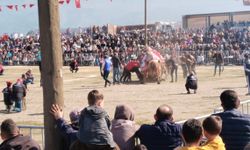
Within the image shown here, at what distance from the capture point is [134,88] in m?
27.5

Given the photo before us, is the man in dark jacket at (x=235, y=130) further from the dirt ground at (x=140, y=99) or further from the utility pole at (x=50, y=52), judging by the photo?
the dirt ground at (x=140, y=99)

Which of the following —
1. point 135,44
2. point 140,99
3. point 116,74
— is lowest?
point 140,99

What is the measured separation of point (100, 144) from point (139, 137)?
32.2 inches

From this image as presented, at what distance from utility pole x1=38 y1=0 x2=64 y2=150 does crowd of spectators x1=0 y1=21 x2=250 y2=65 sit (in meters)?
37.6

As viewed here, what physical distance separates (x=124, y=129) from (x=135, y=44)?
44.5 meters

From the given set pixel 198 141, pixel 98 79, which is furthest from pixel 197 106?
pixel 98 79

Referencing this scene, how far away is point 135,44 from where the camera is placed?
5159 cm

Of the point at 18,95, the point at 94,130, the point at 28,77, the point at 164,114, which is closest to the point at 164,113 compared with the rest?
the point at 164,114

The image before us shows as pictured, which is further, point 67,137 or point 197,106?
point 197,106

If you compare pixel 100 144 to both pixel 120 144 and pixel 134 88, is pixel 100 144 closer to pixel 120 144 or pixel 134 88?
pixel 120 144

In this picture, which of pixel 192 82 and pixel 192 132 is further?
pixel 192 82

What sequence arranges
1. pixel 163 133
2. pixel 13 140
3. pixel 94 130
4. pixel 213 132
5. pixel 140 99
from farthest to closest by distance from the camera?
pixel 140 99, pixel 163 133, pixel 94 130, pixel 13 140, pixel 213 132

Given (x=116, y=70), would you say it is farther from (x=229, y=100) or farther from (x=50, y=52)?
(x=50, y=52)

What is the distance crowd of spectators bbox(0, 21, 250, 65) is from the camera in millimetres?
47031
